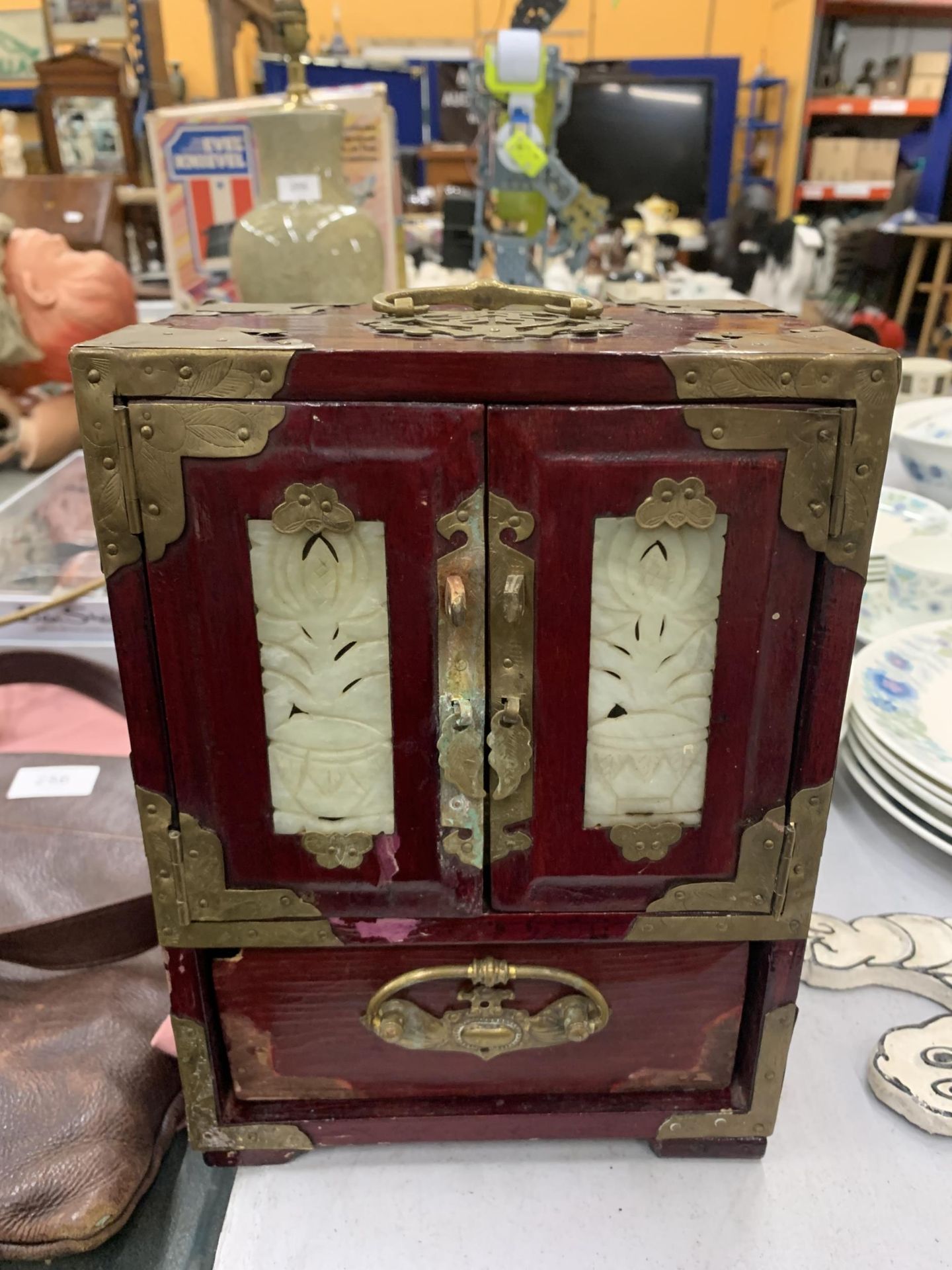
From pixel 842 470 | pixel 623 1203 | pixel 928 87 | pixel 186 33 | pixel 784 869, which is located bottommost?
pixel 623 1203

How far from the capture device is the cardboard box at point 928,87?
3.38m

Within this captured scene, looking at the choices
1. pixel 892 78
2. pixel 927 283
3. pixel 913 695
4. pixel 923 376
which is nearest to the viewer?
pixel 913 695

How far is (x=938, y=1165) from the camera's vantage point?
65 cm

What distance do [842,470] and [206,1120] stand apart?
0.58 meters

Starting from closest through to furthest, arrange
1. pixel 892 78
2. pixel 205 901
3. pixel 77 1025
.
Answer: pixel 205 901 → pixel 77 1025 → pixel 892 78

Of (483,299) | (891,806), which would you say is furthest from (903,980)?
(483,299)

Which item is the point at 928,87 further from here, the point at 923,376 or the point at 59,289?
the point at 59,289

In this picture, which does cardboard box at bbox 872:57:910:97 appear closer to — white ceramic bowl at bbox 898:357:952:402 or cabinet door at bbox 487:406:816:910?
white ceramic bowl at bbox 898:357:952:402

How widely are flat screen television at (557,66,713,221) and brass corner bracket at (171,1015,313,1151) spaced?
12.3ft

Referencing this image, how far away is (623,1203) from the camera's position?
25.1 inches

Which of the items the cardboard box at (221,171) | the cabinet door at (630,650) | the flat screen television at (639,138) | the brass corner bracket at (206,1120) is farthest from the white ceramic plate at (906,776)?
the flat screen television at (639,138)

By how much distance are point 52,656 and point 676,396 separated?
31.5 inches

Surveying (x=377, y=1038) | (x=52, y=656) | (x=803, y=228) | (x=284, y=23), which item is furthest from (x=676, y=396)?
(x=803, y=228)

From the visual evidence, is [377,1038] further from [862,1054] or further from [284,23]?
[284,23]
